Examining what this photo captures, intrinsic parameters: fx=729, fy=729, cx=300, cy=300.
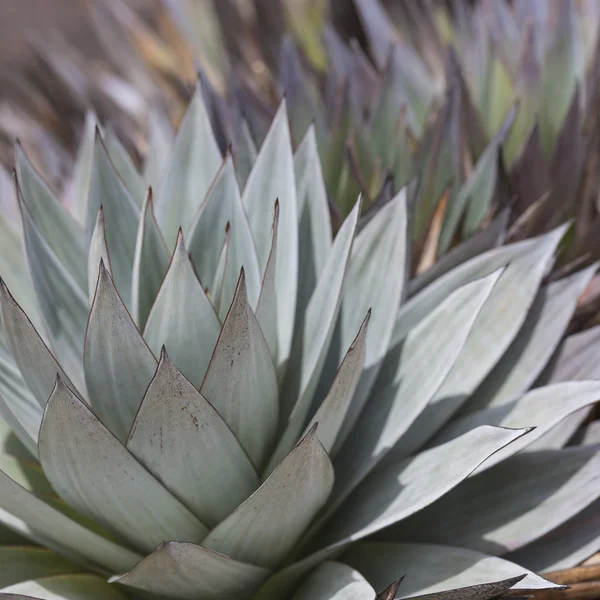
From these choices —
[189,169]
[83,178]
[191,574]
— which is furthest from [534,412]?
[83,178]

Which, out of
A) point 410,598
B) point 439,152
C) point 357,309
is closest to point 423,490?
point 410,598

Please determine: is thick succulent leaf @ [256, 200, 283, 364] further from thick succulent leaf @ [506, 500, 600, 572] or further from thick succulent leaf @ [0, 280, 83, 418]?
thick succulent leaf @ [506, 500, 600, 572]

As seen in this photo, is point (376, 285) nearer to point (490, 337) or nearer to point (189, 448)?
point (490, 337)

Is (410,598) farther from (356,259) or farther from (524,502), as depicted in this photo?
(356,259)

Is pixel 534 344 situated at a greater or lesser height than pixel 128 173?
lesser

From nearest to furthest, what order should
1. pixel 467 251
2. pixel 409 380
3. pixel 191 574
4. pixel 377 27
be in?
1. pixel 191 574
2. pixel 409 380
3. pixel 467 251
4. pixel 377 27
